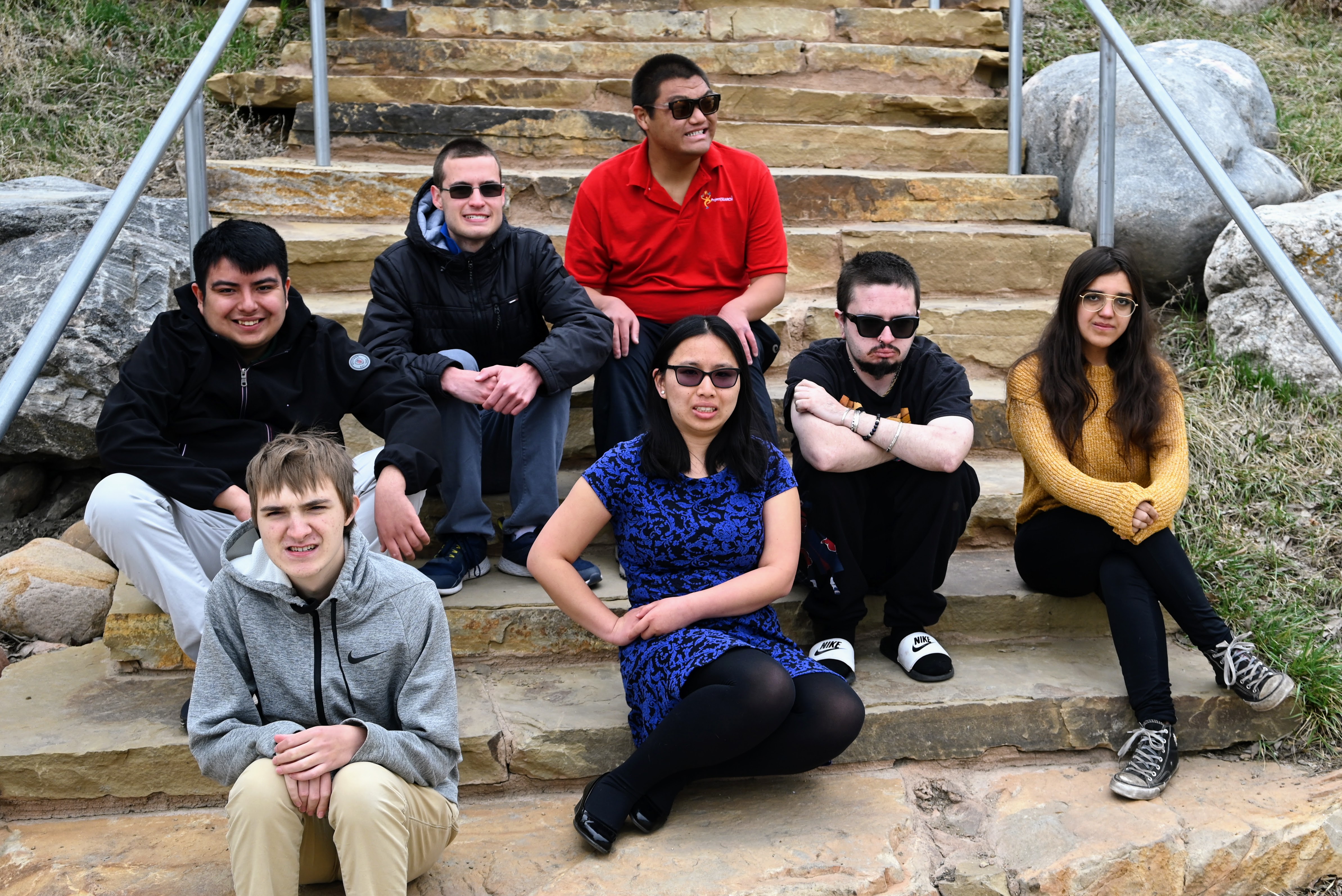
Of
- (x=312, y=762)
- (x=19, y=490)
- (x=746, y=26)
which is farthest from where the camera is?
(x=746, y=26)

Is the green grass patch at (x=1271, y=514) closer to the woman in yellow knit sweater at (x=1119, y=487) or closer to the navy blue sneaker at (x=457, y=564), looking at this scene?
the woman in yellow knit sweater at (x=1119, y=487)

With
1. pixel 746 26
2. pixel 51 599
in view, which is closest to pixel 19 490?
pixel 51 599

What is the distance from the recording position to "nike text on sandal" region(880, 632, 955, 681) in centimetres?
263

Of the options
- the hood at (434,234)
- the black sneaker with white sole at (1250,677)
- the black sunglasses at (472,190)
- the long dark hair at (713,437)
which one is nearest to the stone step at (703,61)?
the hood at (434,234)

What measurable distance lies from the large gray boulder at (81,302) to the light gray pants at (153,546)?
87 cm

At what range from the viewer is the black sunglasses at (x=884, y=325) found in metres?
2.63

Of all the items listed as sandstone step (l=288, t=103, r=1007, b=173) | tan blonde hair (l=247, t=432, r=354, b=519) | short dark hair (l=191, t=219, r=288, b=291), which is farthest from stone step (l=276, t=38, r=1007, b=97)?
tan blonde hair (l=247, t=432, r=354, b=519)

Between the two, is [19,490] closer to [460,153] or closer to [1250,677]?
[460,153]

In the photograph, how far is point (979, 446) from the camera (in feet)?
11.6

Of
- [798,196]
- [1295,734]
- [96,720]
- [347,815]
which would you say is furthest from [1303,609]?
[96,720]

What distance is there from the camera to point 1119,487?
8.56ft

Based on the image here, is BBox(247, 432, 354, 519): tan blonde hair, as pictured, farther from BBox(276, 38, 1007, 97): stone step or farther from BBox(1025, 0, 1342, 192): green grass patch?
BBox(1025, 0, 1342, 192): green grass patch

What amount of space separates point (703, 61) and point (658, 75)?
152 centimetres

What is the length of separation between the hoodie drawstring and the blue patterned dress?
58cm
